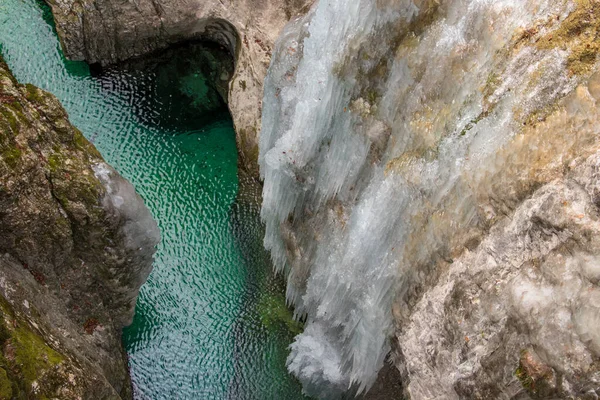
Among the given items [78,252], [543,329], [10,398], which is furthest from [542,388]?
[78,252]

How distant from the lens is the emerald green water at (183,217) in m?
10.8

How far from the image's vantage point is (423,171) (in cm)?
748

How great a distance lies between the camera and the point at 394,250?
8133 millimetres

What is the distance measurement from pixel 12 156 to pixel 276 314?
20.1 ft

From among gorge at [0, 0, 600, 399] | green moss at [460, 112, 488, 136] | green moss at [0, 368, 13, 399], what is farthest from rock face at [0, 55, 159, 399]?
green moss at [460, 112, 488, 136]

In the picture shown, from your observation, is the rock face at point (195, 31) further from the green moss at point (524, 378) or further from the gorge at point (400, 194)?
the green moss at point (524, 378)

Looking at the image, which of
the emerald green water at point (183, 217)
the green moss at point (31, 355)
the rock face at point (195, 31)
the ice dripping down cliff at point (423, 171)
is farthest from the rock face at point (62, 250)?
the rock face at point (195, 31)

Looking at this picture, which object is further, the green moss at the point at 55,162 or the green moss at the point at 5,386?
the green moss at the point at 55,162

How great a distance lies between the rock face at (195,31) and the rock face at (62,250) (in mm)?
4447

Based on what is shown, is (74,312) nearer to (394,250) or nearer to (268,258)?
(268,258)

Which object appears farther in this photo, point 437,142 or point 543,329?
point 437,142

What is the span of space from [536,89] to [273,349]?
7.42 m

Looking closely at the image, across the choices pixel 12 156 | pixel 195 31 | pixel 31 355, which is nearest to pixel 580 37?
pixel 31 355

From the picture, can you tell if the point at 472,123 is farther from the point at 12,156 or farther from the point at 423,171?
the point at 12,156
